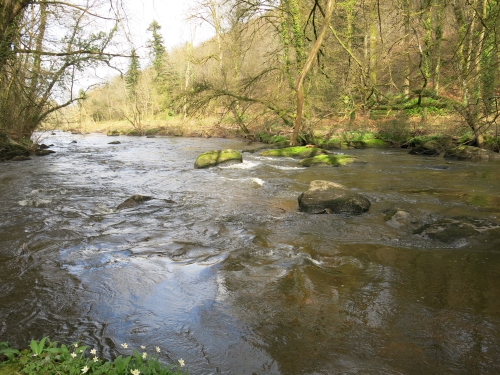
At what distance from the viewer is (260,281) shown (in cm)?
431

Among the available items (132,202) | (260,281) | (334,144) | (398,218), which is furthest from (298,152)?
(260,281)

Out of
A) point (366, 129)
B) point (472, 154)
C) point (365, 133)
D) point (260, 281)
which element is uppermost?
point (366, 129)

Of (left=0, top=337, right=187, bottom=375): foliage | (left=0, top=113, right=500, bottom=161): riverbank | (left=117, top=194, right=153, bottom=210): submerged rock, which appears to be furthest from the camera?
(left=0, top=113, right=500, bottom=161): riverbank

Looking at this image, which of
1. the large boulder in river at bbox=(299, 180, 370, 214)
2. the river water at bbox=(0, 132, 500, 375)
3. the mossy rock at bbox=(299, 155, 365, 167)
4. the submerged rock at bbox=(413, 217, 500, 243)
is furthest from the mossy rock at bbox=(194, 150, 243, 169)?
the submerged rock at bbox=(413, 217, 500, 243)

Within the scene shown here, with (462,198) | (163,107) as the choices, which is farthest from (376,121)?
(163,107)

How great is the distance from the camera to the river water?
3054 millimetres

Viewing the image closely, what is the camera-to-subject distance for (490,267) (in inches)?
178

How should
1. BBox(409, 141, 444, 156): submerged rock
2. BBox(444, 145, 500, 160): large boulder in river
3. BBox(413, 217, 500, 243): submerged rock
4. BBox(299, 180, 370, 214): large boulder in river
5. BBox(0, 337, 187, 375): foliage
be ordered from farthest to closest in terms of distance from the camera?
BBox(409, 141, 444, 156): submerged rock
BBox(444, 145, 500, 160): large boulder in river
BBox(299, 180, 370, 214): large boulder in river
BBox(413, 217, 500, 243): submerged rock
BBox(0, 337, 187, 375): foliage

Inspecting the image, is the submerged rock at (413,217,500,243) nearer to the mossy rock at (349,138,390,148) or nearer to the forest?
the forest

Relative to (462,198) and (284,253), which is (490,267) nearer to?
(284,253)

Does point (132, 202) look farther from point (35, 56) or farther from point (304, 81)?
→ point (304, 81)

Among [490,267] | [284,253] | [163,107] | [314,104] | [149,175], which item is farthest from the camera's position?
[163,107]

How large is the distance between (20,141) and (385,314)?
61.2 ft

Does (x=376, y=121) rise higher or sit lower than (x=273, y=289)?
higher
